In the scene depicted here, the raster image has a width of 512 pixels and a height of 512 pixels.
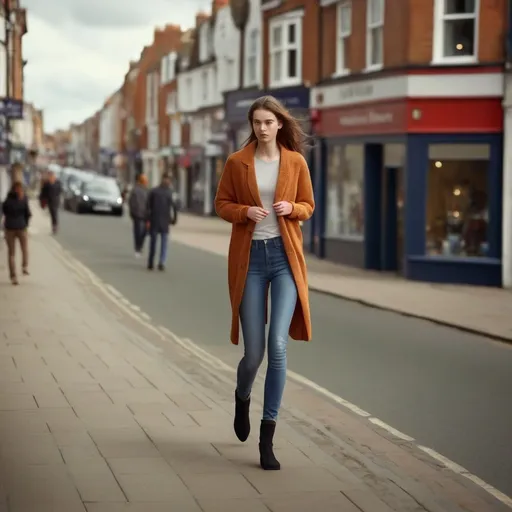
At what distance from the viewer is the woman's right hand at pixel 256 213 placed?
6.65m

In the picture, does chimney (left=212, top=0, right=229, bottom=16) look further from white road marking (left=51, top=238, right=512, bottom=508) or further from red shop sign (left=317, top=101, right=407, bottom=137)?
white road marking (left=51, top=238, right=512, bottom=508)

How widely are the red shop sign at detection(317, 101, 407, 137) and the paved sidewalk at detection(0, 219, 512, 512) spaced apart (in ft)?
41.0

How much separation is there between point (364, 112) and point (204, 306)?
9.38 m

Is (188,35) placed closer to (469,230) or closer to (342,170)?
(342,170)

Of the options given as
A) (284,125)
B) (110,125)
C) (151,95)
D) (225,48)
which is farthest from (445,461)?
(110,125)

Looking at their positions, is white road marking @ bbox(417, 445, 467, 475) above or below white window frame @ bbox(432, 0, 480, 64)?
below

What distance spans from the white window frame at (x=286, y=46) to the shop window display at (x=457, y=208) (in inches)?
391

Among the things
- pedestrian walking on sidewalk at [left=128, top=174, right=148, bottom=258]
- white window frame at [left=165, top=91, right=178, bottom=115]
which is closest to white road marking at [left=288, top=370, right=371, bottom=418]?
pedestrian walking on sidewalk at [left=128, top=174, right=148, bottom=258]

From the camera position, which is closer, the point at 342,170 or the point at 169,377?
the point at 169,377

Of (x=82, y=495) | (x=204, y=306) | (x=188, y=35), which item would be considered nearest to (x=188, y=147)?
(x=188, y=35)

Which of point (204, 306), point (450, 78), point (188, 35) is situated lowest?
point (204, 306)

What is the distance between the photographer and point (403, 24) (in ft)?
76.4

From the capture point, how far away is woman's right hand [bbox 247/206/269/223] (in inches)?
262

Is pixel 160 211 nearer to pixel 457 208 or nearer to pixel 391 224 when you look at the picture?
pixel 391 224
